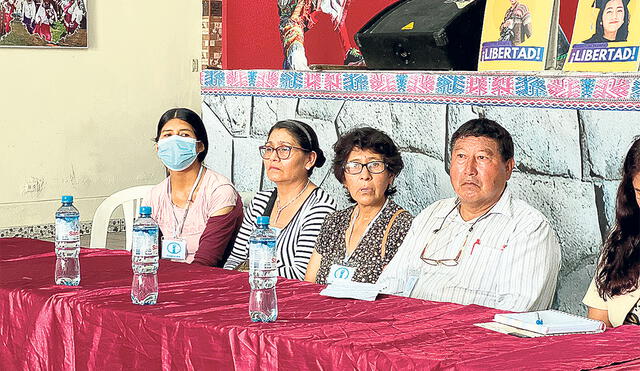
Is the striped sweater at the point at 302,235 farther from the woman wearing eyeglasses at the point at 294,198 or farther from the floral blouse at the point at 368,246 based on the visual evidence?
the floral blouse at the point at 368,246

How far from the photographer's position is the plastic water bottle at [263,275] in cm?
261

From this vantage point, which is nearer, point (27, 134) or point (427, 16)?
point (427, 16)

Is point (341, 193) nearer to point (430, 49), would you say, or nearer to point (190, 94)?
point (430, 49)

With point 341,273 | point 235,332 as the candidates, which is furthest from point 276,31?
point 235,332

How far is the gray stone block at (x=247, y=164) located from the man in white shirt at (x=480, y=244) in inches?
69.9

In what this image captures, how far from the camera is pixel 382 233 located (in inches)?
141

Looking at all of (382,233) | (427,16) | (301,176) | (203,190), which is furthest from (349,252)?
(427,16)

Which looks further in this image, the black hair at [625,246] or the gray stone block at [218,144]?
the gray stone block at [218,144]

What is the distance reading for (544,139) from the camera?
152 inches

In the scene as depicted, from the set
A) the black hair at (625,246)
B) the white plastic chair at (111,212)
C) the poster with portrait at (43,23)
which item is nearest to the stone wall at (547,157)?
the black hair at (625,246)

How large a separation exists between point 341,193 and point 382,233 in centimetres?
114

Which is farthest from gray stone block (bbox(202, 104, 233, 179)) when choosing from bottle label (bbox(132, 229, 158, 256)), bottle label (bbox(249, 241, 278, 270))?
bottle label (bbox(249, 241, 278, 270))

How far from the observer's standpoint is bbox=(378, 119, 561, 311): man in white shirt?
315 centimetres

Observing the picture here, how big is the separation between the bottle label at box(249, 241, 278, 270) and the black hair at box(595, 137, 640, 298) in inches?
36.7
